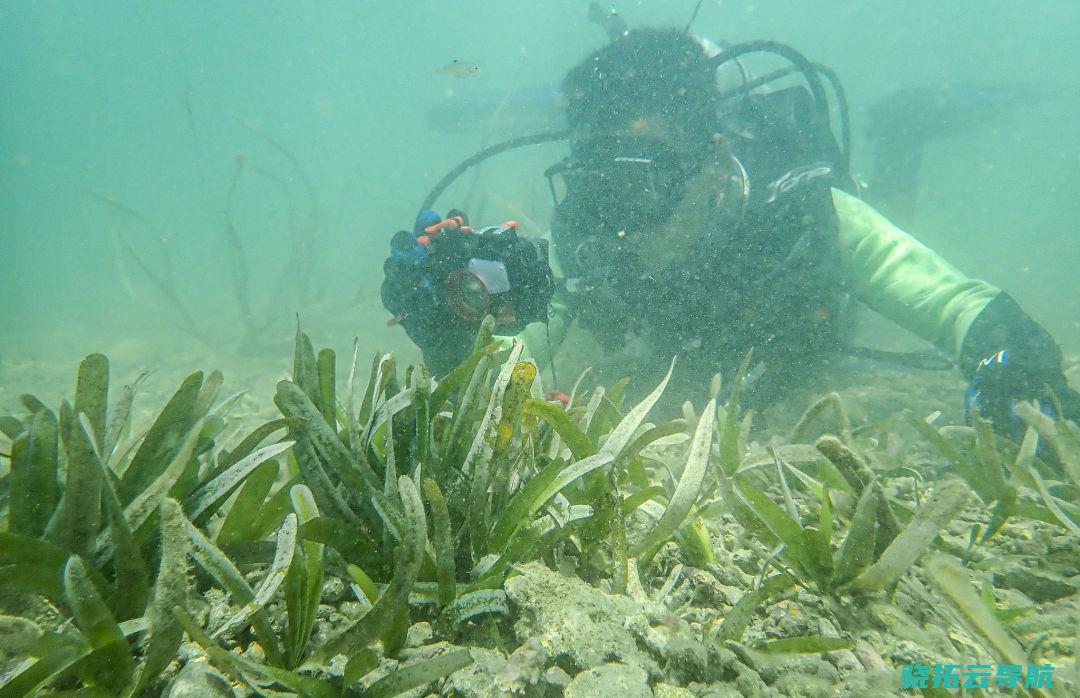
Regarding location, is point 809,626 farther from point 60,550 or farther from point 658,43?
point 658,43

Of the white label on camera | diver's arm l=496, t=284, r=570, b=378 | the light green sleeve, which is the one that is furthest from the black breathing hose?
the light green sleeve

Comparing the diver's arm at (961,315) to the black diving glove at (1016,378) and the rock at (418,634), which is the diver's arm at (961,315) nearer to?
the black diving glove at (1016,378)

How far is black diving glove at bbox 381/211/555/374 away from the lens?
2.64 metres

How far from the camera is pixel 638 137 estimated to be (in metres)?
4.34

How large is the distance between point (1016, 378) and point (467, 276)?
3.03 m

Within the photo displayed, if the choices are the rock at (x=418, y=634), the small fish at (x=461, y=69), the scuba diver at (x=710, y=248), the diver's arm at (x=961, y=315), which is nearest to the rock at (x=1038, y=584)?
the diver's arm at (x=961, y=315)

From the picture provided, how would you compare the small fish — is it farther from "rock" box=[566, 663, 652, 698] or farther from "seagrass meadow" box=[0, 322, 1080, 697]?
"rock" box=[566, 663, 652, 698]

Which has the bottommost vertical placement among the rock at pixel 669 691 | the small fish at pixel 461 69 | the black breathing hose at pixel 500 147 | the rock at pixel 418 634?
the rock at pixel 669 691

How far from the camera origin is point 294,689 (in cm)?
70

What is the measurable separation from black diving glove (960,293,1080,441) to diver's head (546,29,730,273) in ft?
7.12

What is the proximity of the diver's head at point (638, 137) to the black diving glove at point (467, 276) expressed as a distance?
1.53m

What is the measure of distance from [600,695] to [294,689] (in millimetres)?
453

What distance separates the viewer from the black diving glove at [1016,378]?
2.54 meters

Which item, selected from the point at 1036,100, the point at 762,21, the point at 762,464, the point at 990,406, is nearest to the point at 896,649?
the point at 762,464
